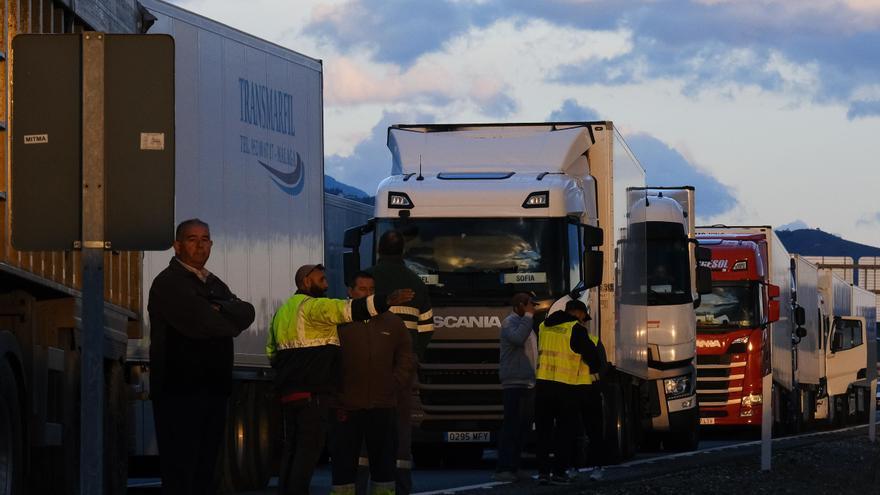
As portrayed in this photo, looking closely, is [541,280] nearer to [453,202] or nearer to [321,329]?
[453,202]

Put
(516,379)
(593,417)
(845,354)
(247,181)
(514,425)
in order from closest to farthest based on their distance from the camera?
(247,181) < (514,425) < (516,379) < (593,417) < (845,354)

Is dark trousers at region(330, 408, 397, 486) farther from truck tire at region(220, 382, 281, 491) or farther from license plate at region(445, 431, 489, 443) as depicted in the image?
license plate at region(445, 431, 489, 443)

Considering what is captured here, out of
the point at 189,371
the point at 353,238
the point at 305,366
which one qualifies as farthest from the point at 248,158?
the point at 189,371

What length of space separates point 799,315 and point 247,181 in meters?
23.8

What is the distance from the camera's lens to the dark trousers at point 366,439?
11648 mm

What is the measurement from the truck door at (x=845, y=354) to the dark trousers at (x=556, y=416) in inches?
1248

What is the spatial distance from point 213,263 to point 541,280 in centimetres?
399

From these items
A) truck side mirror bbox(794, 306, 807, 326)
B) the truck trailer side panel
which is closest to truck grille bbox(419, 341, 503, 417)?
the truck trailer side panel

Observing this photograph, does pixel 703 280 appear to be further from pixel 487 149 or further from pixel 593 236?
pixel 593 236

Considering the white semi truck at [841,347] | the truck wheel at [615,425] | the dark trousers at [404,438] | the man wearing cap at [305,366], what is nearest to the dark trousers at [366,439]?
the man wearing cap at [305,366]

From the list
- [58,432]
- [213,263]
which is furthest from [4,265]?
[213,263]

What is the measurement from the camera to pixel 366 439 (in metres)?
11.7

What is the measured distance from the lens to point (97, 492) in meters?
6.50

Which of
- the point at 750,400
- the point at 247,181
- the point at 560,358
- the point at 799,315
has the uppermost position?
the point at 247,181
